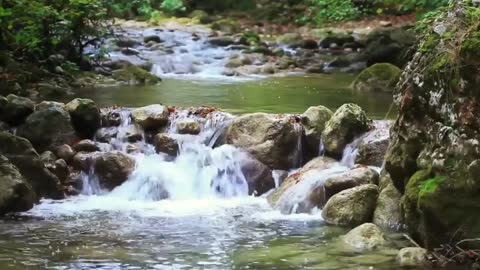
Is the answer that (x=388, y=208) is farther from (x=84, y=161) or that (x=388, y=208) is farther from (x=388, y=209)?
(x=84, y=161)

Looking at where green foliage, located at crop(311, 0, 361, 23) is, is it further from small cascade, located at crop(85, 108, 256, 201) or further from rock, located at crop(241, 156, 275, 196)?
rock, located at crop(241, 156, 275, 196)

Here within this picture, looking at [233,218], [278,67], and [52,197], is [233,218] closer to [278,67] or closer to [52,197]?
[52,197]

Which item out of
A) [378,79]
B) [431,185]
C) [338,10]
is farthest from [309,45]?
[431,185]

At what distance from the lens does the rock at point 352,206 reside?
7.38 metres

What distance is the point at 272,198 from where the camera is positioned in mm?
8695

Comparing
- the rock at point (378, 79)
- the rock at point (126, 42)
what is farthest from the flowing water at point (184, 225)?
the rock at point (126, 42)

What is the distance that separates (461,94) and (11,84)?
30.9ft

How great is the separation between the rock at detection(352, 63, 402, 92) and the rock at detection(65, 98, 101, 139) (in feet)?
23.1

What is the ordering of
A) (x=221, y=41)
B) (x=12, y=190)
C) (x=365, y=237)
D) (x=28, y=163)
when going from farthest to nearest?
(x=221, y=41) → (x=28, y=163) → (x=12, y=190) → (x=365, y=237)

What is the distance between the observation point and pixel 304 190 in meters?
8.32

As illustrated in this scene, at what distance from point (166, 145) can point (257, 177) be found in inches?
58.2

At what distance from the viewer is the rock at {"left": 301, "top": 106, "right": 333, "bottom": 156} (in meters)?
9.59

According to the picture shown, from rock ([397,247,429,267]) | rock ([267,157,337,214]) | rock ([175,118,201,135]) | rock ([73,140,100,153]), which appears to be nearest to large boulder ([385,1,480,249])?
rock ([397,247,429,267])

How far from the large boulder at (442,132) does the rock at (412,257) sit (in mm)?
149
